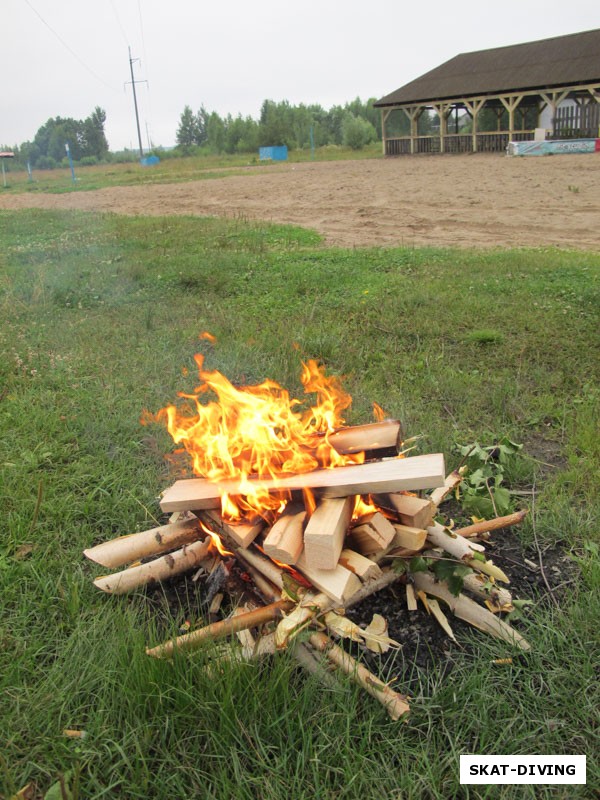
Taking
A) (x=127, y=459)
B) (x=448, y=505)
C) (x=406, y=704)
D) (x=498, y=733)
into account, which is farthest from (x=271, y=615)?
(x=127, y=459)

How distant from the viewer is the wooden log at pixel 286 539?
2.23 m

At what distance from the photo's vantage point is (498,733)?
1964 millimetres

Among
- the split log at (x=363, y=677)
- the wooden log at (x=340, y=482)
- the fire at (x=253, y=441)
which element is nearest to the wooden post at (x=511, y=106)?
the fire at (x=253, y=441)

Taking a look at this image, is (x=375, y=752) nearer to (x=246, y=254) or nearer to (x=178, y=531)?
(x=178, y=531)

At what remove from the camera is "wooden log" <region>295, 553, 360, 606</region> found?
7.00ft

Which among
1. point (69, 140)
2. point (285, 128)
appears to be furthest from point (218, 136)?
point (69, 140)

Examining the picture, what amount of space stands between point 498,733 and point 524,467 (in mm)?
1806

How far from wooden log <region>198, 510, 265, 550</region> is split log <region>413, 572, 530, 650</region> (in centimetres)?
65

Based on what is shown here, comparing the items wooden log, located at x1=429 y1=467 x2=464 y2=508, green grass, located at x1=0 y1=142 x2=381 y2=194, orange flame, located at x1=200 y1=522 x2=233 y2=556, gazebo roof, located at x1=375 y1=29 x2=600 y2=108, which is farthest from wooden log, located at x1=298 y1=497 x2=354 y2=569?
gazebo roof, located at x1=375 y1=29 x2=600 y2=108

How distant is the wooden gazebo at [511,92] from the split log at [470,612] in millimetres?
30152

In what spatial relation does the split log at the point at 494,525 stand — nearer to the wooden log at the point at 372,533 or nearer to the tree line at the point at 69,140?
the wooden log at the point at 372,533

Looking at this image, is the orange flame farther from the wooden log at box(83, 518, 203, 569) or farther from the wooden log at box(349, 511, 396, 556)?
the wooden log at box(349, 511, 396, 556)

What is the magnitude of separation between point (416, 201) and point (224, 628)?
15621 mm

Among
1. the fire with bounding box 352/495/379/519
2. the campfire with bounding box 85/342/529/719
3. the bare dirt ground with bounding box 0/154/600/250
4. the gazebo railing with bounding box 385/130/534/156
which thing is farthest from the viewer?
the gazebo railing with bounding box 385/130/534/156
